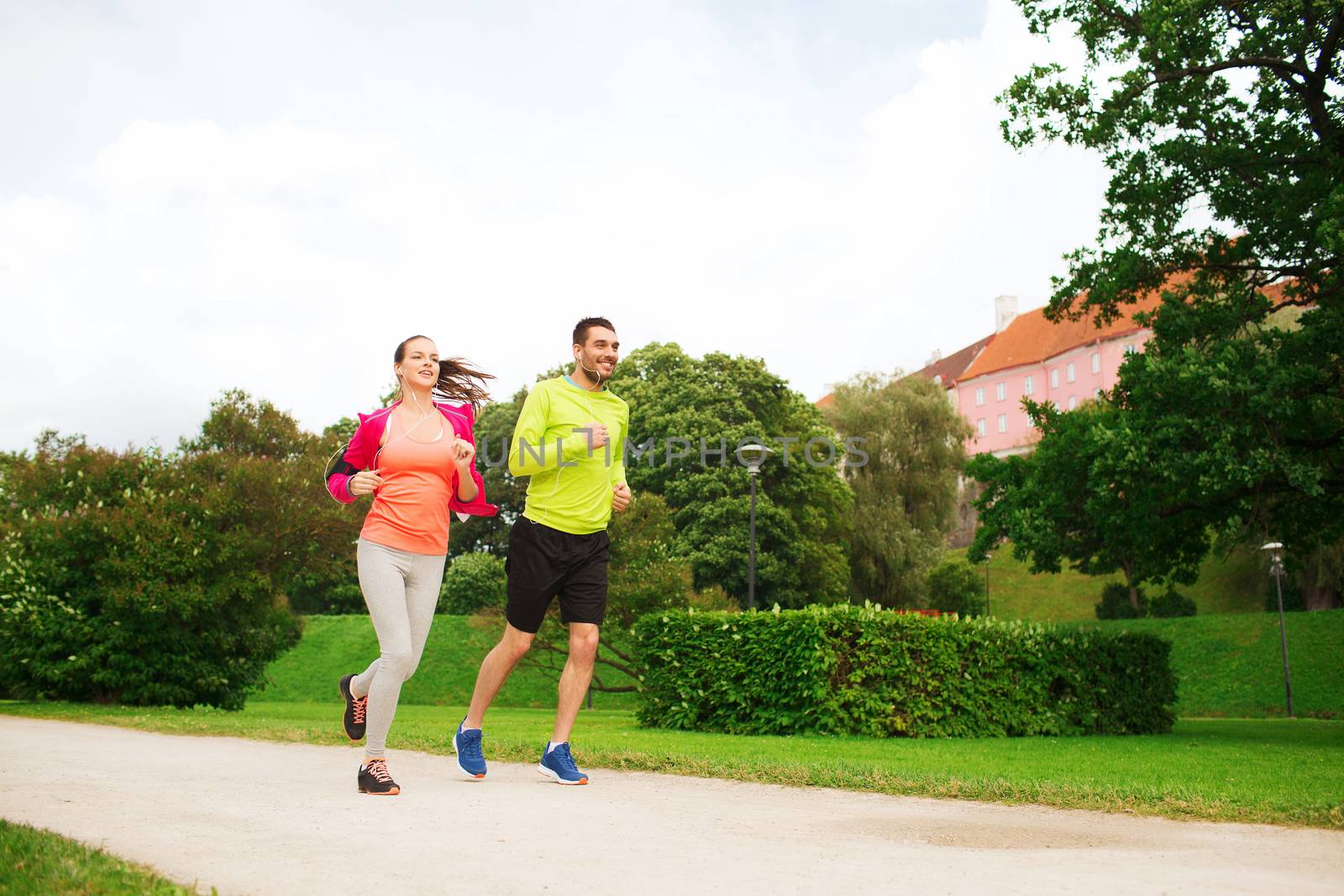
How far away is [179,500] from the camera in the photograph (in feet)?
54.4

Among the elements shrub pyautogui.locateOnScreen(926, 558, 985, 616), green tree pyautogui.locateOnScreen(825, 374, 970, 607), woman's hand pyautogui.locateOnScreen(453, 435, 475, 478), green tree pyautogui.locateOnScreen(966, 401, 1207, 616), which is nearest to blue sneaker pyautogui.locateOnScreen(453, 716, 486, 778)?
woman's hand pyautogui.locateOnScreen(453, 435, 475, 478)

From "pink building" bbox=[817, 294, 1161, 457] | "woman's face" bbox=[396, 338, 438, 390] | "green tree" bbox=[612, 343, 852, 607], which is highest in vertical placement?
"pink building" bbox=[817, 294, 1161, 457]

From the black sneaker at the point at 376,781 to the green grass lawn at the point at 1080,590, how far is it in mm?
42002

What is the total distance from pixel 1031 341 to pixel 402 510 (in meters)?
83.7

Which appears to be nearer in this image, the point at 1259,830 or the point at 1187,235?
the point at 1259,830

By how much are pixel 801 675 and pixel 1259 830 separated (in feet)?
28.6

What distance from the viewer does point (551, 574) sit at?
621cm

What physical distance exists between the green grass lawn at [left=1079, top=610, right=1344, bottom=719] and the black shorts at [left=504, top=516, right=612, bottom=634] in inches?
1045

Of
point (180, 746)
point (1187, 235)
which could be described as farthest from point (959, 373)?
point (180, 746)

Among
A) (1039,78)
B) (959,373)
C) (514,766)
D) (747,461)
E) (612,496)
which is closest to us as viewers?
(612,496)

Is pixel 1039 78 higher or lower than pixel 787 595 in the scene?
higher

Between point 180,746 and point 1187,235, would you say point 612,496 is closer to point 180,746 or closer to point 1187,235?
point 180,746

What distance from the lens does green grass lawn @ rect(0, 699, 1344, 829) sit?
5.78m

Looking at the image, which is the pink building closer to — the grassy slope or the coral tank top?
the grassy slope
